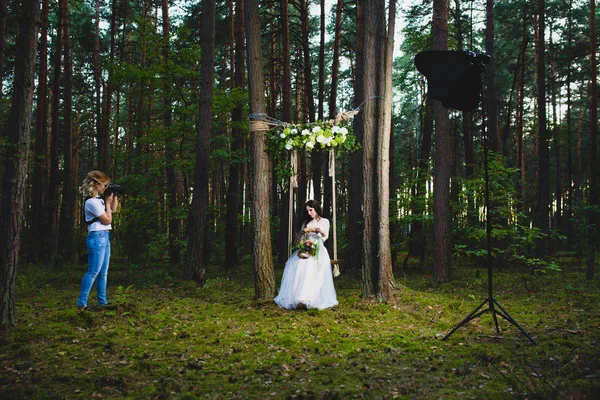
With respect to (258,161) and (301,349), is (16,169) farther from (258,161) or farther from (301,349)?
(301,349)

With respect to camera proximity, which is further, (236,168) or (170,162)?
Answer: (236,168)

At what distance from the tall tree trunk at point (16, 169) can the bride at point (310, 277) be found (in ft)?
13.8

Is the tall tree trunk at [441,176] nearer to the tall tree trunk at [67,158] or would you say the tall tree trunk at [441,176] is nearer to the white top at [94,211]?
the white top at [94,211]

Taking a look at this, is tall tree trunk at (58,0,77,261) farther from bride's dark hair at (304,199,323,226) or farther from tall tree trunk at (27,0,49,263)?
bride's dark hair at (304,199,323,226)

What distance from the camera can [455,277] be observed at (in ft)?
37.3

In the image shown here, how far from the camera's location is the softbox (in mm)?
5496

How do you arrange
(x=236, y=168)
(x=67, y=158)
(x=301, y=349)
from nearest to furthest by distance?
(x=301, y=349)
(x=236, y=168)
(x=67, y=158)

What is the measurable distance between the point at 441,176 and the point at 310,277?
463 cm

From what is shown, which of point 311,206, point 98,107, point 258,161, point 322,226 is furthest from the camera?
point 98,107

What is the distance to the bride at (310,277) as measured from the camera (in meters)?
7.58

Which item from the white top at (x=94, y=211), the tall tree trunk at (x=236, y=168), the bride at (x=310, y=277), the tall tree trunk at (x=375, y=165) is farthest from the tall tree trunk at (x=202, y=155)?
the tall tree trunk at (x=375, y=165)

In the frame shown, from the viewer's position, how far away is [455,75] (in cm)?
557

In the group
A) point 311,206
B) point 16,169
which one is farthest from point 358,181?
point 16,169

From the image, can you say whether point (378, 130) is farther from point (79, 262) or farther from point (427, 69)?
point (79, 262)
